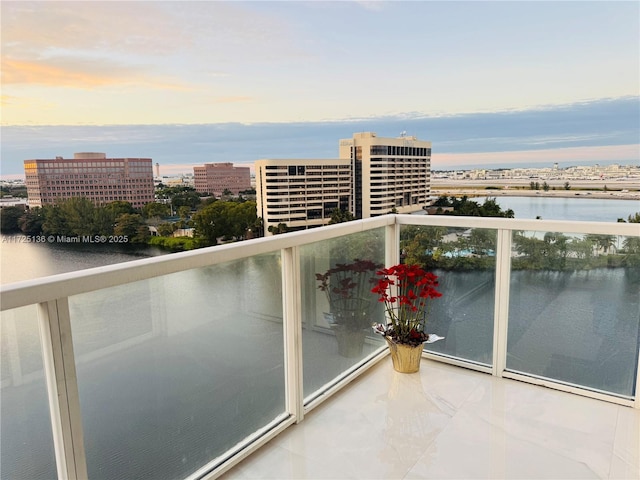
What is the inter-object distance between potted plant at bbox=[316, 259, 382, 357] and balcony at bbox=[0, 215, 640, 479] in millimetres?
55

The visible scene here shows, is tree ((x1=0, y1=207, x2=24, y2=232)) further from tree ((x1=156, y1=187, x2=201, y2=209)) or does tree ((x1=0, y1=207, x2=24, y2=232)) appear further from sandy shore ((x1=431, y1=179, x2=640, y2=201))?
sandy shore ((x1=431, y1=179, x2=640, y2=201))

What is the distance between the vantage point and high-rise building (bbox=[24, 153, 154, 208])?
5.36 m

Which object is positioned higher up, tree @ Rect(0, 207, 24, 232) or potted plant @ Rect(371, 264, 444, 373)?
tree @ Rect(0, 207, 24, 232)

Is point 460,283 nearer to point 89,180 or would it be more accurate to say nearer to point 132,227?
point 132,227

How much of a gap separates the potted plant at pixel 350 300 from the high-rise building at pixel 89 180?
15.0 feet

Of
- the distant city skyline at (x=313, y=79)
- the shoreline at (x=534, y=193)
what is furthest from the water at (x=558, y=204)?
the distant city skyline at (x=313, y=79)

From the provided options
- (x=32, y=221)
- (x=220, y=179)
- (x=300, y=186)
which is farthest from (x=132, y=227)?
(x=300, y=186)

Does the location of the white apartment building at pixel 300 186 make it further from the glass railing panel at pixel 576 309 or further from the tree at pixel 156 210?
the glass railing panel at pixel 576 309

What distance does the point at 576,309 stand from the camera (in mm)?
2277

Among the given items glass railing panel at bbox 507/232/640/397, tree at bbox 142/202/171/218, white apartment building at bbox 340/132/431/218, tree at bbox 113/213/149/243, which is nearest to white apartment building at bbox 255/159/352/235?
white apartment building at bbox 340/132/431/218

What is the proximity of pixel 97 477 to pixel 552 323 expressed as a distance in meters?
2.25

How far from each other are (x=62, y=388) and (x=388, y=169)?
523cm

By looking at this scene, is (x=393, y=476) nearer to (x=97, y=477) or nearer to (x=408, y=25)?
(x=97, y=477)

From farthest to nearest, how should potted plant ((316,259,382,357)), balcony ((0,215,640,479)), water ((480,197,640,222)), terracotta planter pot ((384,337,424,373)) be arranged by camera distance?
1. water ((480,197,640,222))
2. terracotta planter pot ((384,337,424,373))
3. potted plant ((316,259,382,357))
4. balcony ((0,215,640,479))
